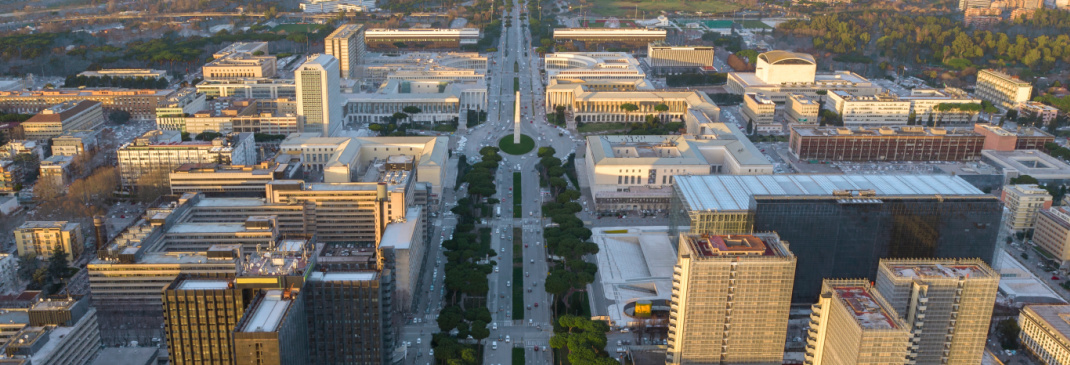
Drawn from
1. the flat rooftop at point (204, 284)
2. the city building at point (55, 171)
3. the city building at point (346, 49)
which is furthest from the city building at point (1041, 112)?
the city building at point (55, 171)

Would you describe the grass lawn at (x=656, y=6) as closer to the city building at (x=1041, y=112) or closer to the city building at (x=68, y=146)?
the city building at (x=1041, y=112)

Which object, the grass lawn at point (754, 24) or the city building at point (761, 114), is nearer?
the city building at point (761, 114)

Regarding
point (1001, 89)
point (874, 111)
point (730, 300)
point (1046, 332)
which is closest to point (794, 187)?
point (1046, 332)

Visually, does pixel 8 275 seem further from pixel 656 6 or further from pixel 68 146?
pixel 656 6

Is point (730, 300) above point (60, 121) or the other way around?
above

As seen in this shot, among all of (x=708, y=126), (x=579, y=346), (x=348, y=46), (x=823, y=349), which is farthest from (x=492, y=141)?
(x=823, y=349)

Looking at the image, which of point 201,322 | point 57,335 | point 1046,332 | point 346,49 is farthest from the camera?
point 346,49
